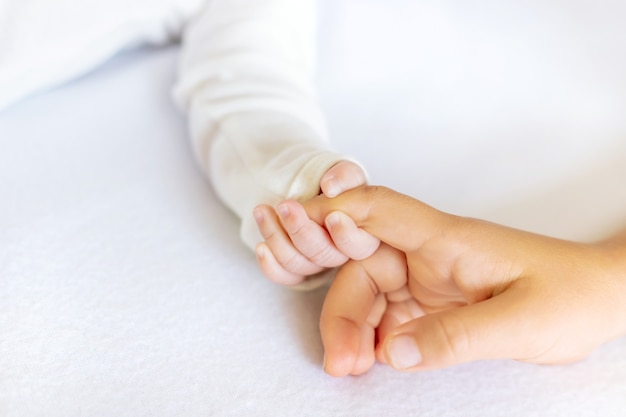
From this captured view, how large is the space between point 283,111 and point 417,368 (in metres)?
0.30

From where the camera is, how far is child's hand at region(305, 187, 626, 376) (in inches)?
17.2

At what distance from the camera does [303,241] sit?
1.65 feet

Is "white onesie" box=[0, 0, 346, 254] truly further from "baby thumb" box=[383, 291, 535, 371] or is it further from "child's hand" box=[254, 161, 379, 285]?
"baby thumb" box=[383, 291, 535, 371]

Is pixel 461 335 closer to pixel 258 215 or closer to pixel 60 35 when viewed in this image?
pixel 258 215

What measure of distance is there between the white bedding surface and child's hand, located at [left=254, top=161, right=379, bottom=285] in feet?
0.13

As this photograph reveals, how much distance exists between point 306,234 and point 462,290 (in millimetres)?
117

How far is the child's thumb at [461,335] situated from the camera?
0.43 meters

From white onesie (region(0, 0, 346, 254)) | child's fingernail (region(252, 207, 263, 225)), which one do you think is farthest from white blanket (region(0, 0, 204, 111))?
child's fingernail (region(252, 207, 263, 225))

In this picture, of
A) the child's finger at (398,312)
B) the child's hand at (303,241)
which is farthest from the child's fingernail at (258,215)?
the child's finger at (398,312)

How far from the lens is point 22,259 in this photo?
547 mm

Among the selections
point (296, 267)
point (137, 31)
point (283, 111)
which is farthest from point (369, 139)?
point (137, 31)

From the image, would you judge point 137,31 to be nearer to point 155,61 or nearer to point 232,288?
point 155,61

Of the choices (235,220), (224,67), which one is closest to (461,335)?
(235,220)

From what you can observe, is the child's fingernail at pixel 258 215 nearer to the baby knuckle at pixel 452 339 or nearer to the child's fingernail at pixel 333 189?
the child's fingernail at pixel 333 189
